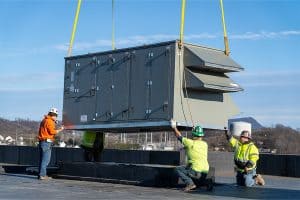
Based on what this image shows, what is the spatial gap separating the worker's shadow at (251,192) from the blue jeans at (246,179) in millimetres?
213

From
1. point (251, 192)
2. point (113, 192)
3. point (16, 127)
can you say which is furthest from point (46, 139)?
point (16, 127)

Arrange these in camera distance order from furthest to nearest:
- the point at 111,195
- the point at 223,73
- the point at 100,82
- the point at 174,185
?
the point at 100,82 < the point at 223,73 < the point at 174,185 < the point at 111,195

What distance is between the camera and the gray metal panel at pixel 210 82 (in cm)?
1455

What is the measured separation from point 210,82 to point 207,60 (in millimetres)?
572

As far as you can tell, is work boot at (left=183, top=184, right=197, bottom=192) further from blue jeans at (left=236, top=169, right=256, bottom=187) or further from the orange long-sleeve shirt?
the orange long-sleeve shirt

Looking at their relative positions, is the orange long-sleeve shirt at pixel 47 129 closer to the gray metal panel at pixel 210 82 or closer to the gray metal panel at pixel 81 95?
the gray metal panel at pixel 81 95

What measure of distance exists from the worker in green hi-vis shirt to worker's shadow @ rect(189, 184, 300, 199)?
4.25m

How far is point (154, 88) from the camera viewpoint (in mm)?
15062

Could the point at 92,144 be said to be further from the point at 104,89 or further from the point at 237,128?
the point at 237,128

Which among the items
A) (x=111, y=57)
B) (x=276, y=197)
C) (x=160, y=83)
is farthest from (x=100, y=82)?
(x=276, y=197)

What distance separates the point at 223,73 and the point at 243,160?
219 cm

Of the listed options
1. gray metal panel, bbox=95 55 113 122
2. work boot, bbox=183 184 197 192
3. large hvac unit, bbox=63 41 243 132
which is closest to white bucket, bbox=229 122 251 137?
large hvac unit, bbox=63 41 243 132

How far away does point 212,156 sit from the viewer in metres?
19.1

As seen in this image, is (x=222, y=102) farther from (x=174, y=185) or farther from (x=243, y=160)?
(x=174, y=185)
